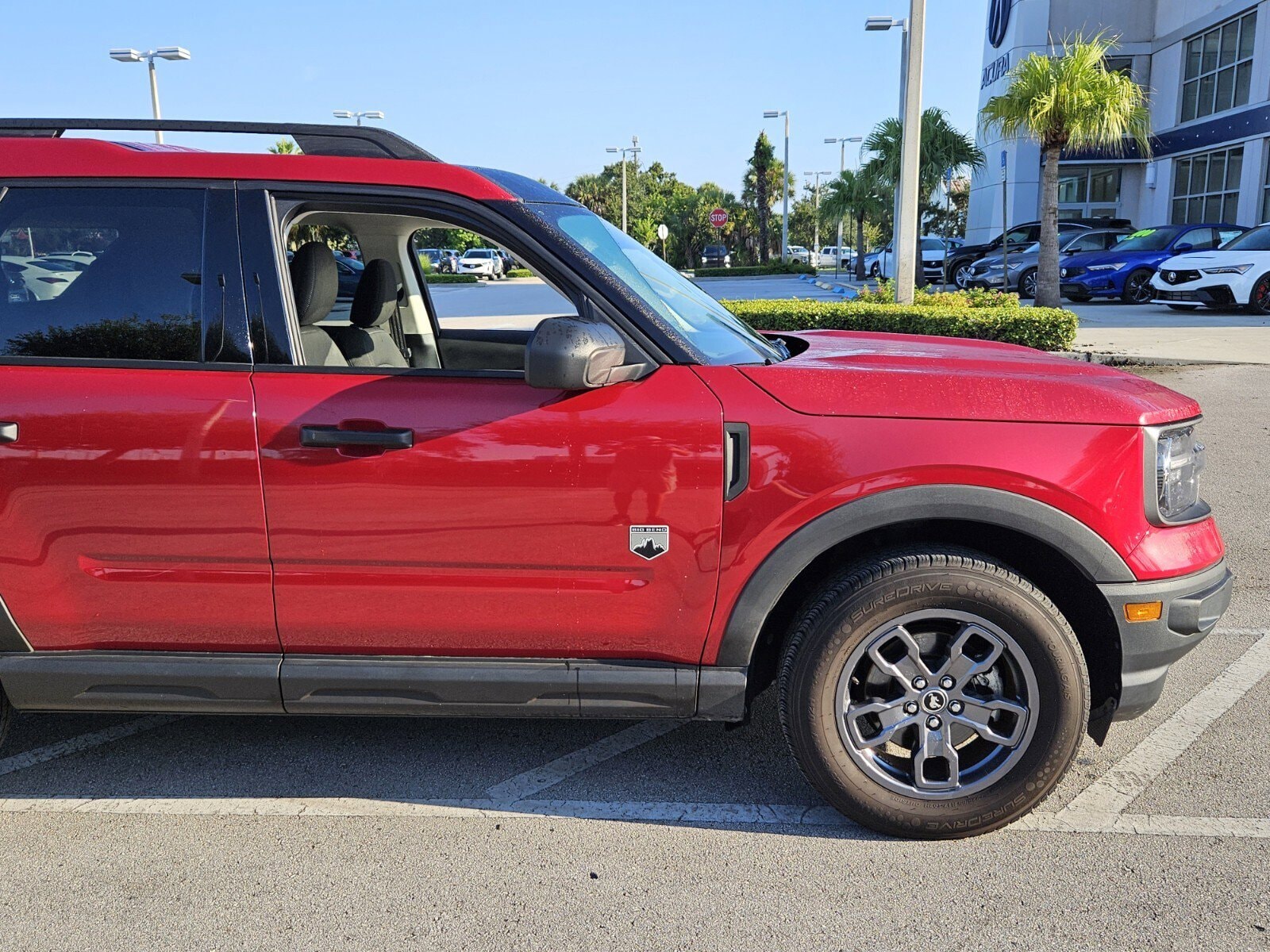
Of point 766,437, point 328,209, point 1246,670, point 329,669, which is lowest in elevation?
point 1246,670

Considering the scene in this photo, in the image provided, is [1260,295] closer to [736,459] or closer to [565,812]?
[736,459]

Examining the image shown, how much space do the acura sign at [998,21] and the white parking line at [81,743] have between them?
3502cm

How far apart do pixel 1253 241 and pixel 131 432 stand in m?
19.2

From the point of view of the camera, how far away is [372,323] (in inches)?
135

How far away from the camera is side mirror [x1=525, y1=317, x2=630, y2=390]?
2.53 metres

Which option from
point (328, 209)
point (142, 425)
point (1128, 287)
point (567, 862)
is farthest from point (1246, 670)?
point (1128, 287)

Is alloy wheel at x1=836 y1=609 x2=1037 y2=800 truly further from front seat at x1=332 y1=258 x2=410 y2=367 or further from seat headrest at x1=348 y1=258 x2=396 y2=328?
seat headrest at x1=348 y1=258 x2=396 y2=328

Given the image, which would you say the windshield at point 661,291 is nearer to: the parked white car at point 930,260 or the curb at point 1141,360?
the curb at point 1141,360

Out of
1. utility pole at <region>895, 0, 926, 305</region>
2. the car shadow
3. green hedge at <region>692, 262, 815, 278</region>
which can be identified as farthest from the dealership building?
the car shadow

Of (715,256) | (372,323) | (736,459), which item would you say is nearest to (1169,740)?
(736,459)

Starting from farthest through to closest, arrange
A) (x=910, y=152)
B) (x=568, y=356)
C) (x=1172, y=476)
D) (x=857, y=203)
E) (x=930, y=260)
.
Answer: (x=857, y=203) < (x=930, y=260) < (x=910, y=152) < (x=1172, y=476) < (x=568, y=356)

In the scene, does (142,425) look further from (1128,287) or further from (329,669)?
(1128,287)

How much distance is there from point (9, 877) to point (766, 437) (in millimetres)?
2276

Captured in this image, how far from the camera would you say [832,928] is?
2502 mm
